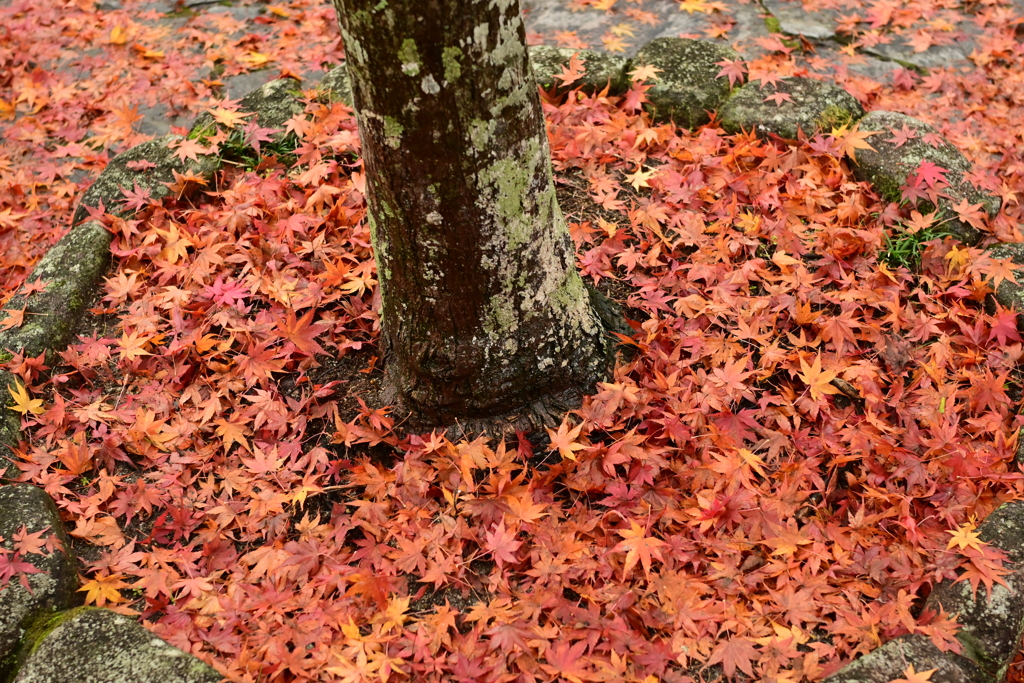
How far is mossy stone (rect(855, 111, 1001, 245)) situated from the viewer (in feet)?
10.7

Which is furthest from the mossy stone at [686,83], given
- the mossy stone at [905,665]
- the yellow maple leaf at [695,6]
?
the mossy stone at [905,665]

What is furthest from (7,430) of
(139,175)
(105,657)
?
(139,175)

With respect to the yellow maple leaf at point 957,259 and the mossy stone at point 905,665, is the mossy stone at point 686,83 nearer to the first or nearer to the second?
the yellow maple leaf at point 957,259

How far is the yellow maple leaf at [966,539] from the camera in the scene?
88.2 inches

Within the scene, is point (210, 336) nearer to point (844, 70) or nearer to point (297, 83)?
point (297, 83)

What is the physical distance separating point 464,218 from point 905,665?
1844 millimetres

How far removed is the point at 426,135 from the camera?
81.6 inches

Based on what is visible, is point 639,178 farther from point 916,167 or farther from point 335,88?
point 335,88

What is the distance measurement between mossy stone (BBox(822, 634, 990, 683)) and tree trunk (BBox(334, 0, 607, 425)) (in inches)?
49.6

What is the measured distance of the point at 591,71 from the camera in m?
4.09

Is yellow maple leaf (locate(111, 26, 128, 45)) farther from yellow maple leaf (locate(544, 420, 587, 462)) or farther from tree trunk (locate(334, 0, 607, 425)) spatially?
Result: yellow maple leaf (locate(544, 420, 587, 462))

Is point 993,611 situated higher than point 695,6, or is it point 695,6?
point 695,6

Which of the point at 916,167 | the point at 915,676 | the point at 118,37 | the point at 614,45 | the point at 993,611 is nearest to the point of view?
the point at 915,676

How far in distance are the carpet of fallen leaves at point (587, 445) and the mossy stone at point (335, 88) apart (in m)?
0.43
